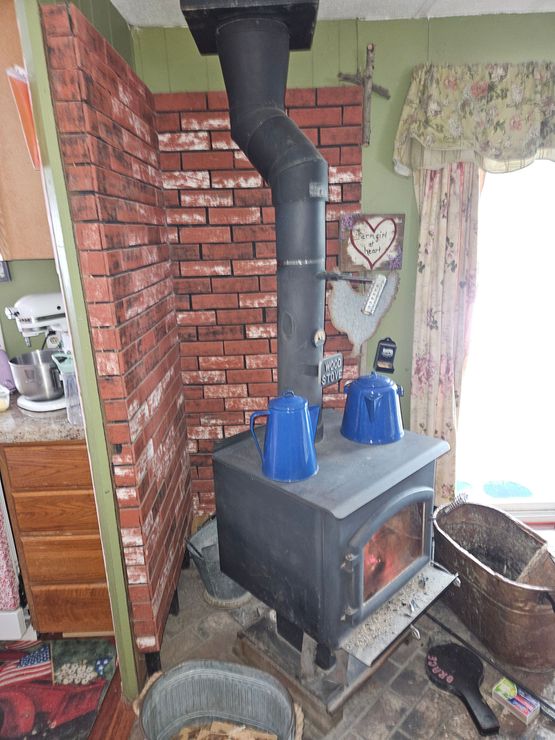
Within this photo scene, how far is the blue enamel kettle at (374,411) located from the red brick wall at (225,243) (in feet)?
2.16

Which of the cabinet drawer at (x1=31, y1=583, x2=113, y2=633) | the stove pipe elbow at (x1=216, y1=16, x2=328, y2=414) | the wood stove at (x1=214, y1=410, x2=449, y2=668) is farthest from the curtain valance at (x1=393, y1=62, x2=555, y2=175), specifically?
the cabinet drawer at (x1=31, y1=583, x2=113, y2=633)

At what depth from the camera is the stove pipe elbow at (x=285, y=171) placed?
140cm

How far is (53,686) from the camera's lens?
5.59 feet

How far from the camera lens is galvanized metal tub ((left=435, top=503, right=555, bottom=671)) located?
1634 millimetres

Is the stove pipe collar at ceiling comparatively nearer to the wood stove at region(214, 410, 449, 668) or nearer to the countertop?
the wood stove at region(214, 410, 449, 668)

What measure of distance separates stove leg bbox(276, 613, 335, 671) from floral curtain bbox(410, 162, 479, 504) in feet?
3.83

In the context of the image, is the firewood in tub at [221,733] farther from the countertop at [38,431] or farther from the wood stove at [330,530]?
the countertop at [38,431]

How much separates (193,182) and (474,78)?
1280 mm

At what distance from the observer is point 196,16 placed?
4.58 ft

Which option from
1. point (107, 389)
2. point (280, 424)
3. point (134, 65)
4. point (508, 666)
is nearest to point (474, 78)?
point (134, 65)

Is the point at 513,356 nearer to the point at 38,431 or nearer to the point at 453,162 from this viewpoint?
the point at 453,162

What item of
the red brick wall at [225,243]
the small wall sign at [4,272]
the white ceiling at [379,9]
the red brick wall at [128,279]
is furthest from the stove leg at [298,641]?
the white ceiling at [379,9]

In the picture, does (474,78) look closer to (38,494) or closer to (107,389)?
(107,389)

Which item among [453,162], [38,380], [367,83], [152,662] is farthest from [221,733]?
[367,83]
